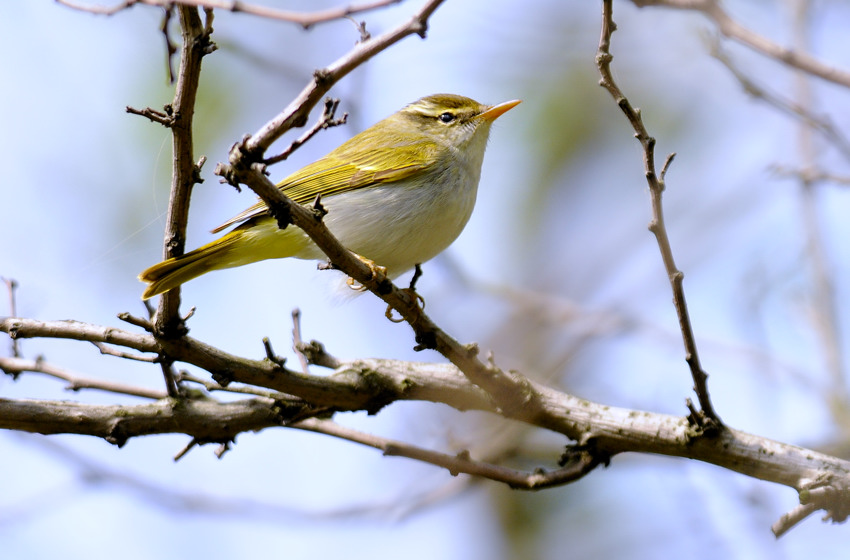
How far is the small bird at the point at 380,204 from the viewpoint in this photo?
388 cm

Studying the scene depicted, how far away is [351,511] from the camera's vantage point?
15.7 ft

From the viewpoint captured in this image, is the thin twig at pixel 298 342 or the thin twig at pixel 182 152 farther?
the thin twig at pixel 298 342

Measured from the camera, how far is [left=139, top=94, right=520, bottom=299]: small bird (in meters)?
3.88

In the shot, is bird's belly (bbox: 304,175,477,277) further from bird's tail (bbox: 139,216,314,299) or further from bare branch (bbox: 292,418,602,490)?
bare branch (bbox: 292,418,602,490)

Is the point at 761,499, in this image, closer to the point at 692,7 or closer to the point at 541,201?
the point at 692,7

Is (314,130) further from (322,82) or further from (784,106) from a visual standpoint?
(784,106)

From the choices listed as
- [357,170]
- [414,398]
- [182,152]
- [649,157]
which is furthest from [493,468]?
[357,170]

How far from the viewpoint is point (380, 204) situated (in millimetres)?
4180

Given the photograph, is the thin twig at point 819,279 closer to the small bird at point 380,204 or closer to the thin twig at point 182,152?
the small bird at point 380,204

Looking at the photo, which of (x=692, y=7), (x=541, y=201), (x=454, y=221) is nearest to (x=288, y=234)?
(x=454, y=221)

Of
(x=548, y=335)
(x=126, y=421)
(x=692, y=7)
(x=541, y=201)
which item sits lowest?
(x=126, y=421)

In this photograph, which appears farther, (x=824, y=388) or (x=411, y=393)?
(x=824, y=388)

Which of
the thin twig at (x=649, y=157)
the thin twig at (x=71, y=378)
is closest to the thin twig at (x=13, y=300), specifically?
the thin twig at (x=71, y=378)

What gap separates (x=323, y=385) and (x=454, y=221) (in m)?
1.36
